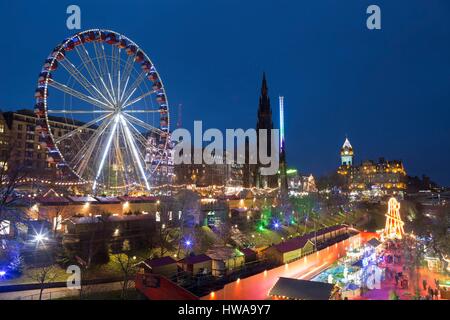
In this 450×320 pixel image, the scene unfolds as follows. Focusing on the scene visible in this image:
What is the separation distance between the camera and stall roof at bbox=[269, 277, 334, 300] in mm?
17297

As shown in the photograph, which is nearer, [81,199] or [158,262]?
[158,262]

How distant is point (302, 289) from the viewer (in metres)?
17.8

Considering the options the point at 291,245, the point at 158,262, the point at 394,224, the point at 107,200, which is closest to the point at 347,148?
the point at 394,224

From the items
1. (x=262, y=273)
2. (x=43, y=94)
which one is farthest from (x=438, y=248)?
(x=43, y=94)

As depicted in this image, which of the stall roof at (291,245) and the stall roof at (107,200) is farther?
the stall roof at (107,200)

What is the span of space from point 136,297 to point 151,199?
1632 cm

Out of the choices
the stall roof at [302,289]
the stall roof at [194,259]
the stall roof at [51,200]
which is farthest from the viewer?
the stall roof at [51,200]

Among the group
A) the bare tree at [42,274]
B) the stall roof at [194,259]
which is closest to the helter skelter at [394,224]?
the stall roof at [194,259]

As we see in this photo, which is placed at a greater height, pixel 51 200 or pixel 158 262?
pixel 51 200

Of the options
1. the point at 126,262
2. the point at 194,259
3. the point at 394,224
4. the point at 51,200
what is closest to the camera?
the point at 194,259

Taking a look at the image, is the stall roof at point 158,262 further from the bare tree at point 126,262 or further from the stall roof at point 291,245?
the stall roof at point 291,245

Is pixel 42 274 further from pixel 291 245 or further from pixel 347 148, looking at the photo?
pixel 347 148

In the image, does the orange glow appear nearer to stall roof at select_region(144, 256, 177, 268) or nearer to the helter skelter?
stall roof at select_region(144, 256, 177, 268)

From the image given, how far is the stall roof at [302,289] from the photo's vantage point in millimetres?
17297
